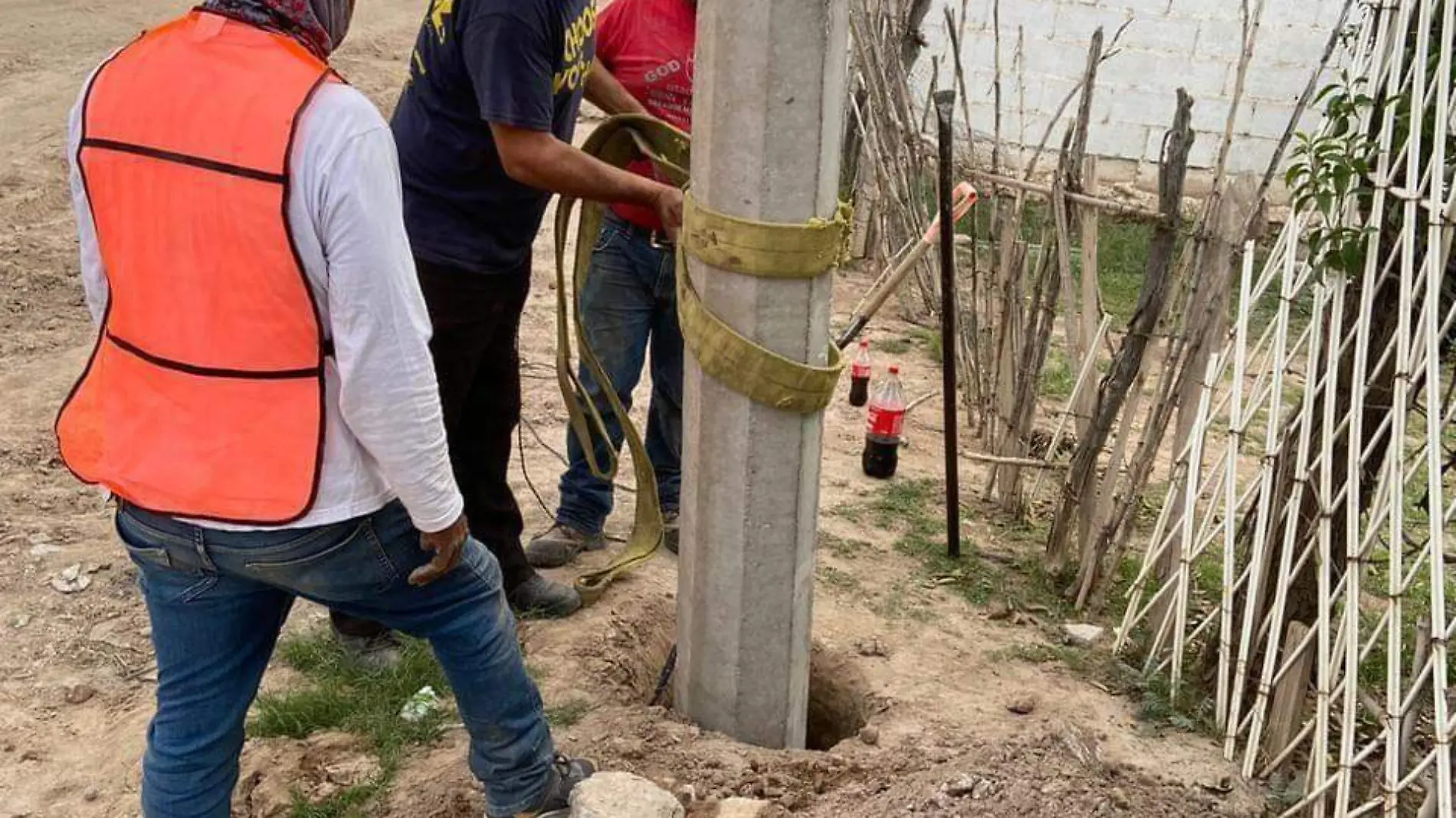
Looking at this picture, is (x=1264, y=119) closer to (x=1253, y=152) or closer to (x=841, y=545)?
(x=1253, y=152)

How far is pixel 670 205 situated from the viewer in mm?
2836

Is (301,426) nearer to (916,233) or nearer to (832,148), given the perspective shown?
(832,148)

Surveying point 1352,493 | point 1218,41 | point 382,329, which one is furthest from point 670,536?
point 1218,41

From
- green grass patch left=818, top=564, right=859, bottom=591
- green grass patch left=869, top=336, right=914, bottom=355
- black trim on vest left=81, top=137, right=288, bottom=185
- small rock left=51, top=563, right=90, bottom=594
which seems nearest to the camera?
black trim on vest left=81, top=137, right=288, bottom=185

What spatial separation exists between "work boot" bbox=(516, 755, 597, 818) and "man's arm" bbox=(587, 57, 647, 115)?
5.75 feet

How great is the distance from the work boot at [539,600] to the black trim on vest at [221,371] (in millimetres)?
1614

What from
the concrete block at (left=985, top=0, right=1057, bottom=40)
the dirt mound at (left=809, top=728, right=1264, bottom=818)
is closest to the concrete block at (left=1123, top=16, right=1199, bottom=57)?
the concrete block at (left=985, top=0, right=1057, bottom=40)

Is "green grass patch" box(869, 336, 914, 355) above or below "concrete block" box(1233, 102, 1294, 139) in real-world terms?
below

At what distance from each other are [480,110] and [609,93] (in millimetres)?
752

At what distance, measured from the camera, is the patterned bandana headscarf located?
1.85 metres

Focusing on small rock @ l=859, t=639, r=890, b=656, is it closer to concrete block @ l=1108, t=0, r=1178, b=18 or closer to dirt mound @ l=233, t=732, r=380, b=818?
dirt mound @ l=233, t=732, r=380, b=818

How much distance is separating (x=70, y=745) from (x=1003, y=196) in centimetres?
318

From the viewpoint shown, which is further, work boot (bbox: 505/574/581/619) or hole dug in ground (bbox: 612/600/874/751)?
work boot (bbox: 505/574/581/619)

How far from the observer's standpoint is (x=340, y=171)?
1788mm
